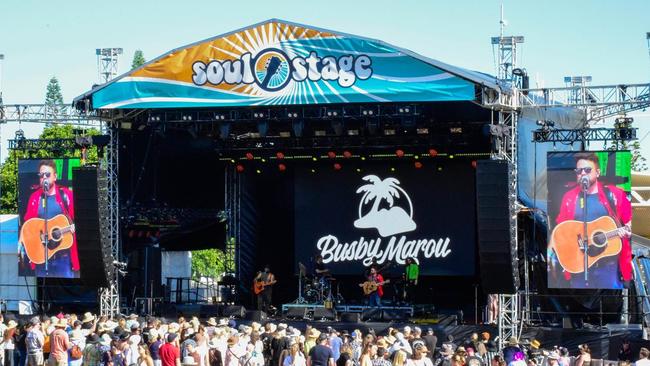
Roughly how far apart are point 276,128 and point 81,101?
4303 mm

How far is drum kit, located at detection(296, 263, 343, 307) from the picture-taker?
27203 mm

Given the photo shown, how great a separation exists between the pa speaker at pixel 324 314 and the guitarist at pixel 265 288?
2402 millimetres

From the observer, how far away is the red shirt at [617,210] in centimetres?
2230

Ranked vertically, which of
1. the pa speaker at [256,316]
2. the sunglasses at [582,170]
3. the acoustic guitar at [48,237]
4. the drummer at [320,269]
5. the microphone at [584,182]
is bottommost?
the pa speaker at [256,316]

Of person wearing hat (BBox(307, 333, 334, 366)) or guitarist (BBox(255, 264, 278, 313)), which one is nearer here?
person wearing hat (BBox(307, 333, 334, 366))

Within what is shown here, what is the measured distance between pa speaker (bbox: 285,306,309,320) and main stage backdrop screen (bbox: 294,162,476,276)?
227 centimetres

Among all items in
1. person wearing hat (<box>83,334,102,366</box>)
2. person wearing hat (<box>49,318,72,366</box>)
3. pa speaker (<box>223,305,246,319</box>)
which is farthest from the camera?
pa speaker (<box>223,305,246,319</box>)

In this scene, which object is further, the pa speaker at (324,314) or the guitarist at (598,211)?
the pa speaker at (324,314)

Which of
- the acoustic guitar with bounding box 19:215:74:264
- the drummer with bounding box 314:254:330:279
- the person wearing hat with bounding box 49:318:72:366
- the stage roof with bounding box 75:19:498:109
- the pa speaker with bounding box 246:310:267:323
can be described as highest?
the stage roof with bounding box 75:19:498:109

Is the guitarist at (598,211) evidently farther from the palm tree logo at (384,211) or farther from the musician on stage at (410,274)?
the palm tree logo at (384,211)

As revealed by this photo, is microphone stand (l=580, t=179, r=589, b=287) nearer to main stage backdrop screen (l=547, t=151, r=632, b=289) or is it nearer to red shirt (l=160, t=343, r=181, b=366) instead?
main stage backdrop screen (l=547, t=151, r=632, b=289)

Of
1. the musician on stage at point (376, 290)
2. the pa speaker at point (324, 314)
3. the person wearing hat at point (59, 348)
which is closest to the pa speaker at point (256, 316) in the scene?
the pa speaker at point (324, 314)

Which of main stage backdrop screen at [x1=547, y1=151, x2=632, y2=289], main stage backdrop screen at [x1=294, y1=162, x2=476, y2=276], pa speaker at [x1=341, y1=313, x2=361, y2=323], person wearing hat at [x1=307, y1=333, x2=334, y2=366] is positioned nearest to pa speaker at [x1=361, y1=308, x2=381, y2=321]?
pa speaker at [x1=341, y1=313, x2=361, y2=323]

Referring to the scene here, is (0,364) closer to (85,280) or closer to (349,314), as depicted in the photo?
(85,280)
